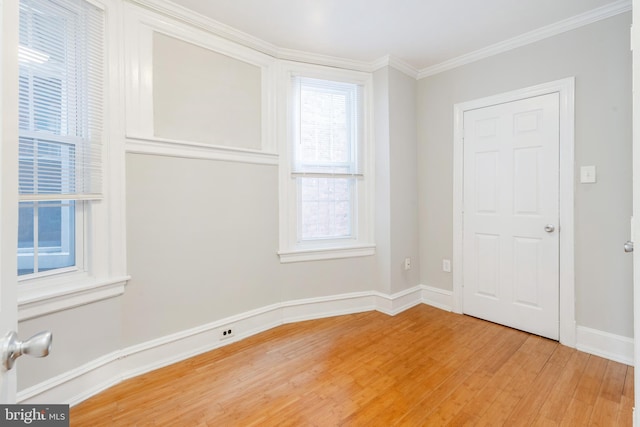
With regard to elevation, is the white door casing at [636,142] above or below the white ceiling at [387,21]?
below

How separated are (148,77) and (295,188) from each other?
1.41 meters

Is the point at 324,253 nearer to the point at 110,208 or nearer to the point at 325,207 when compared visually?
the point at 325,207

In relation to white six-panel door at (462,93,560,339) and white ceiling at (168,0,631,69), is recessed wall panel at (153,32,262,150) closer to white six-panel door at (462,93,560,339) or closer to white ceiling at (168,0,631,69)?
white ceiling at (168,0,631,69)

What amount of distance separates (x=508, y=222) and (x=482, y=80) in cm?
133

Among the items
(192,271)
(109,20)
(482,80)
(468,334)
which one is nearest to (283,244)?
(192,271)

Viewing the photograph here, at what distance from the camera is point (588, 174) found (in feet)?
7.55

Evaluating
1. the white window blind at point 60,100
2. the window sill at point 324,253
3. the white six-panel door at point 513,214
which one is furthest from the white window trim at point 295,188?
the white window blind at point 60,100

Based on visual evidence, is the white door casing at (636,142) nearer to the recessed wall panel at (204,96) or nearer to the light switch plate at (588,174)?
the light switch plate at (588,174)

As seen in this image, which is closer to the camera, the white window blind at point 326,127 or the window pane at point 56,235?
the window pane at point 56,235

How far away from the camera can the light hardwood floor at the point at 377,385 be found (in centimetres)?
164

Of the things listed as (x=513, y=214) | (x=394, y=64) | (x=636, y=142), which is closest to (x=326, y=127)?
(x=394, y=64)

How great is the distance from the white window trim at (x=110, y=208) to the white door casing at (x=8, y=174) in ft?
4.26

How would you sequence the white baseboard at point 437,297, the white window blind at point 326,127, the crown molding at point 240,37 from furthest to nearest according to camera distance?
the white baseboard at point 437,297 < the white window blind at point 326,127 < the crown molding at point 240,37

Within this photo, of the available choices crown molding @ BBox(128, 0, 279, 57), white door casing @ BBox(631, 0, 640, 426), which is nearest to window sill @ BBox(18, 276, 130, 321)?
crown molding @ BBox(128, 0, 279, 57)
